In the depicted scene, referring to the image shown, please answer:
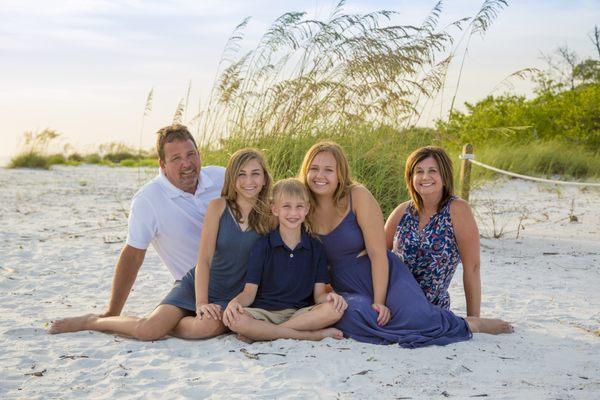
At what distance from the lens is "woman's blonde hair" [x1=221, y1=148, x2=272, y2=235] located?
3811mm

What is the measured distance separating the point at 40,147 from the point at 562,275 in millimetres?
13681

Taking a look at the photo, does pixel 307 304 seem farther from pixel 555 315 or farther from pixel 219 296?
pixel 555 315

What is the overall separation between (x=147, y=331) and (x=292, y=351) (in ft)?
2.61

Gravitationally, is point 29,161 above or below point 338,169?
below

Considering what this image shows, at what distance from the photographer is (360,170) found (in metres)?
6.55

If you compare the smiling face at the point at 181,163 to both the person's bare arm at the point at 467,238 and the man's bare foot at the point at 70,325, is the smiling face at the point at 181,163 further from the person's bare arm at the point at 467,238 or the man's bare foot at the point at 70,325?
the person's bare arm at the point at 467,238

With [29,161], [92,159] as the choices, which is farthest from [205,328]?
[92,159]

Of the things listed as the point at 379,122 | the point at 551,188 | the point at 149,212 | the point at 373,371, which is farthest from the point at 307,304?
the point at 551,188

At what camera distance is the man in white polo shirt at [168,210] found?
4148 millimetres

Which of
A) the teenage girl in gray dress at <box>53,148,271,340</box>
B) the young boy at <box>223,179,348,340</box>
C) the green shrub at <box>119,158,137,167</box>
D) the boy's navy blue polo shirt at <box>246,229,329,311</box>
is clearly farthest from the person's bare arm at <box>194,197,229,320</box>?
the green shrub at <box>119,158,137,167</box>

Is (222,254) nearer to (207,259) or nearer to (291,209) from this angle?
(207,259)

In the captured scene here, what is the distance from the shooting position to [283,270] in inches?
147

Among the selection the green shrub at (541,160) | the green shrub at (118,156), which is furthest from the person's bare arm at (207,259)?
the green shrub at (118,156)

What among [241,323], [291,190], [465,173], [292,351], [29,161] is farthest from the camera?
[29,161]
